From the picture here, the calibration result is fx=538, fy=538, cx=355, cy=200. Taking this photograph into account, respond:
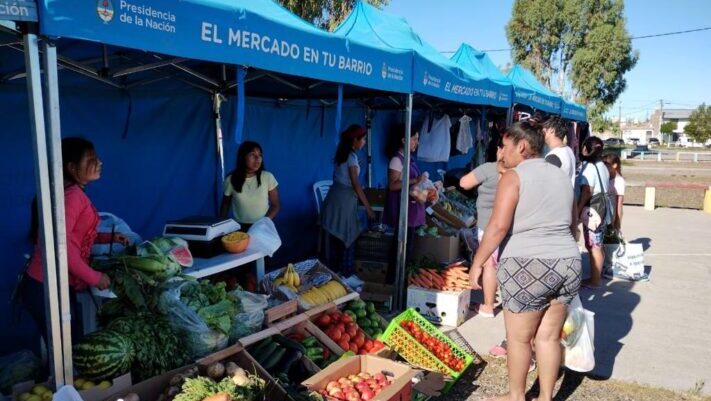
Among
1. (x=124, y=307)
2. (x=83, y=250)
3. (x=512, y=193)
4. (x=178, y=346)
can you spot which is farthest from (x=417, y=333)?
(x=83, y=250)

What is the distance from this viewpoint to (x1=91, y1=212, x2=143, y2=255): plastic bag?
3.54 m

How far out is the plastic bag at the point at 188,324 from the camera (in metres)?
3.31

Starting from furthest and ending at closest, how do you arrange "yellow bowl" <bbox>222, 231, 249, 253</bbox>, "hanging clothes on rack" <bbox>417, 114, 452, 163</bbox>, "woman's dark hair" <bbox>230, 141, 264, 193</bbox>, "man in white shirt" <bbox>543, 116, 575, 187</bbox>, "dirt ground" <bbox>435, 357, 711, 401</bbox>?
"hanging clothes on rack" <bbox>417, 114, 452, 163</bbox> → "man in white shirt" <bbox>543, 116, 575, 187</bbox> → "woman's dark hair" <bbox>230, 141, 264, 193</bbox> → "yellow bowl" <bbox>222, 231, 249, 253</bbox> → "dirt ground" <bbox>435, 357, 711, 401</bbox>

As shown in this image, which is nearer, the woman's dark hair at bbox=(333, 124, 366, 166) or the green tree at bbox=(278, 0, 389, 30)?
the woman's dark hair at bbox=(333, 124, 366, 166)

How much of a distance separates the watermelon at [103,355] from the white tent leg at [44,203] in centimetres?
19

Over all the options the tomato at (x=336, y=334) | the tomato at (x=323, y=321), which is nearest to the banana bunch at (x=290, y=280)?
the tomato at (x=323, y=321)

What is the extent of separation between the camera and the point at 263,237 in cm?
471

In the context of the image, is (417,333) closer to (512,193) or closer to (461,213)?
(512,193)

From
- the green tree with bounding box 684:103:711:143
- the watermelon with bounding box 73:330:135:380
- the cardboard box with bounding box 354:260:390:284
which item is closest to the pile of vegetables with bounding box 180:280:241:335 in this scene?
the watermelon with bounding box 73:330:135:380

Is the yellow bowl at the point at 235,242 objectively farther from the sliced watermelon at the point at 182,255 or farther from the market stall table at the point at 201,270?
the sliced watermelon at the point at 182,255

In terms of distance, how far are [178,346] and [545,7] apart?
32.5 meters

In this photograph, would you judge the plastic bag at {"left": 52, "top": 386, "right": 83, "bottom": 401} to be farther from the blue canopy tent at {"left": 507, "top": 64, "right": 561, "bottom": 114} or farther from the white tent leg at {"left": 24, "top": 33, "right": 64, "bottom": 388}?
the blue canopy tent at {"left": 507, "top": 64, "right": 561, "bottom": 114}

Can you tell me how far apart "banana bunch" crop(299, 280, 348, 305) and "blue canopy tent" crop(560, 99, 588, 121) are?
9.32 m

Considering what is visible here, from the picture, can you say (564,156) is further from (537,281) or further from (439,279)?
(537,281)
